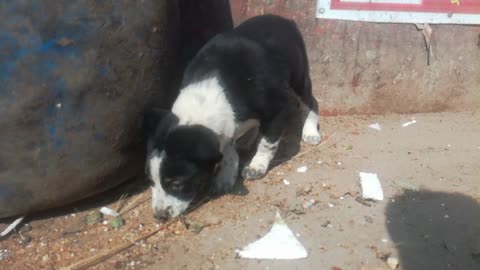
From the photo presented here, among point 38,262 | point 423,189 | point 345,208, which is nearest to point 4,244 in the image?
point 38,262

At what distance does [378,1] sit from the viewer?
5.23 meters

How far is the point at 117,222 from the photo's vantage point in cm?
411

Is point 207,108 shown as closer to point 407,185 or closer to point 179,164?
point 179,164

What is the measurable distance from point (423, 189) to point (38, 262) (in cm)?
284

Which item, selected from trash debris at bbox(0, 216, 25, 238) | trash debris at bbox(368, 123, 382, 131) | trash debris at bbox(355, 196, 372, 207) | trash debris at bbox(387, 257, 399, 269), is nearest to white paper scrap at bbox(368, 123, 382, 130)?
trash debris at bbox(368, 123, 382, 131)

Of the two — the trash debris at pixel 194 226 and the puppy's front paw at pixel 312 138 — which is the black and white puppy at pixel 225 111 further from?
the trash debris at pixel 194 226

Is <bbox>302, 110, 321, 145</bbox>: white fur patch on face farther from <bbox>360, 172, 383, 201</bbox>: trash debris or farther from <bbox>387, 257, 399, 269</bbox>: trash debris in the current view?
<bbox>387, 257, 399, 269</bbox>: trash debris

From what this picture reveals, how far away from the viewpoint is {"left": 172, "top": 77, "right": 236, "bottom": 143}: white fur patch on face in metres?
Answer: 4.06

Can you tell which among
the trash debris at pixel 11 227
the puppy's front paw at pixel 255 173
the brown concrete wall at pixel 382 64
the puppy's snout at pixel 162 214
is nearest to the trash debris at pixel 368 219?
the puppy's front paw at pixel 255 173

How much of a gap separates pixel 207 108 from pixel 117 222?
3.42ft

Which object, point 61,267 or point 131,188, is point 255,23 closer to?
point 131,188

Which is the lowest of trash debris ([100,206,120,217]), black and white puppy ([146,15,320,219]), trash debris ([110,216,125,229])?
trash debris ([110,216,125,229])

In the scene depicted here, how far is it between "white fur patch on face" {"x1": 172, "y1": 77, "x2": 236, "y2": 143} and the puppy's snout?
24.5 inches

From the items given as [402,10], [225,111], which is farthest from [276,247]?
[402,10]
